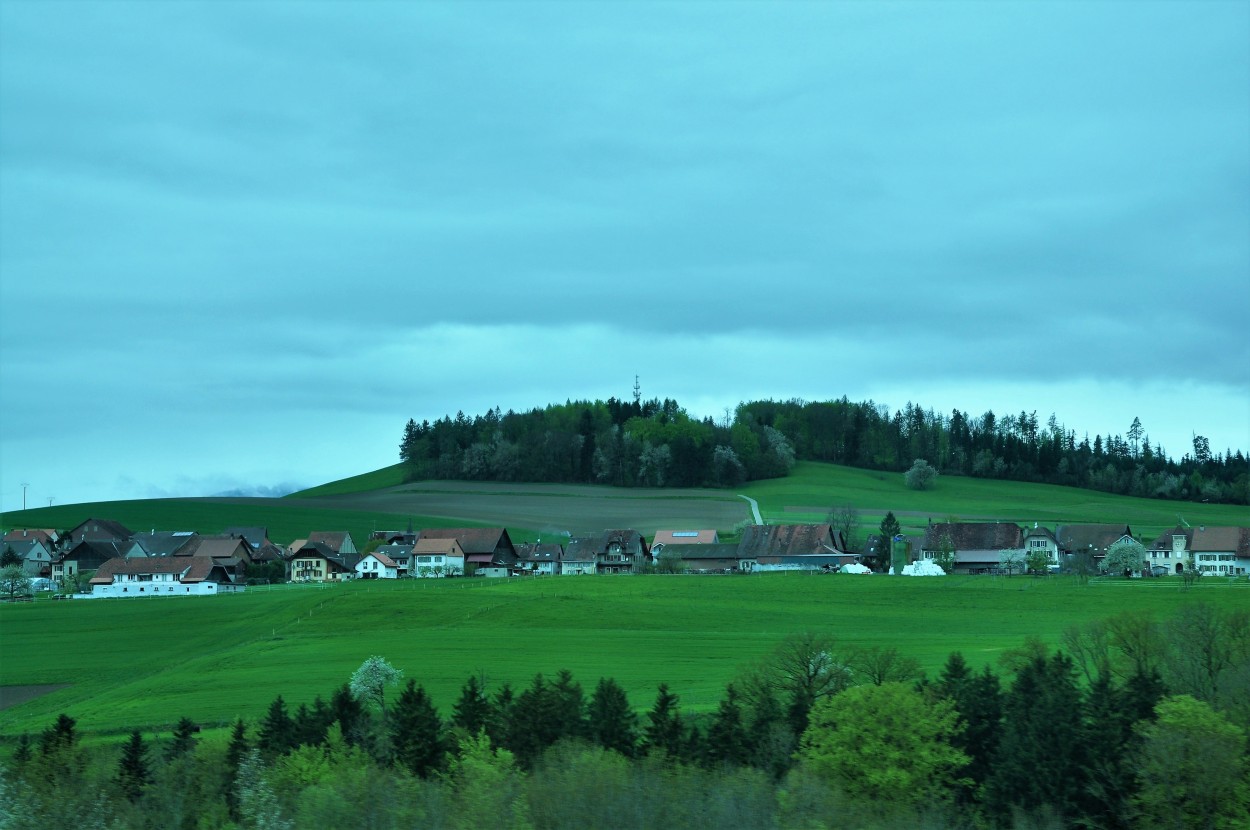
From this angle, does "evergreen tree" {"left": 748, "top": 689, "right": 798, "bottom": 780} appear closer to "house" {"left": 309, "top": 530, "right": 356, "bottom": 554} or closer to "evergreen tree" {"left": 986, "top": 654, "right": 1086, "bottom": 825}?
"evergreen tree" {"left": 986, "top": 654, "right": 1086, "bottom": 825}

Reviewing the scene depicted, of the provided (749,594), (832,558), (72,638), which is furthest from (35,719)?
(832,558)

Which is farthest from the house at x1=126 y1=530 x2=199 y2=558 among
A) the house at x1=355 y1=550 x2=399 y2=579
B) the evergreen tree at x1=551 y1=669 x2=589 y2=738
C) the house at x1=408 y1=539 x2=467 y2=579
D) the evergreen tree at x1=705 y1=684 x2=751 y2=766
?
the evergreen tree at x1=705 y1=684 x2=751 y2=766

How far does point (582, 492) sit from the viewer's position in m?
174

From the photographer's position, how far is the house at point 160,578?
110m

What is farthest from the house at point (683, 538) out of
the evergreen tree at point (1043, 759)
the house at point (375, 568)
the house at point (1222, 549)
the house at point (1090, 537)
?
the evergreen tree at point (1043, 759)

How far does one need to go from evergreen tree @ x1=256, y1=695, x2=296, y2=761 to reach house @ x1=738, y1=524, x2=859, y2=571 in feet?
251

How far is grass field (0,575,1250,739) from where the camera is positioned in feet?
184

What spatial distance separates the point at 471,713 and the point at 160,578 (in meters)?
72.0

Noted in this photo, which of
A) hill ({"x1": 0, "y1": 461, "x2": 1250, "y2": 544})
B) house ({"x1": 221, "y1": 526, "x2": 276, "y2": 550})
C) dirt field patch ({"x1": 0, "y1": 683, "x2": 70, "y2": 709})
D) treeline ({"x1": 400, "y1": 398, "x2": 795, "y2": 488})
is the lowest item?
dirt field patch ({"x1": 0, "y1": 683, "x2": 70, "y2": 709})

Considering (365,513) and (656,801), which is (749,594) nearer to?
(656,801)

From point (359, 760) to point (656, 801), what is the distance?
12.0 meters

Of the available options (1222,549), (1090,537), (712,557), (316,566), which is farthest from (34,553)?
(1222,549)

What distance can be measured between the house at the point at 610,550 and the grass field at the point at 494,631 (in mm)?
36495

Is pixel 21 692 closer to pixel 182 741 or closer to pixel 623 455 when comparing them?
pixel 182 741
